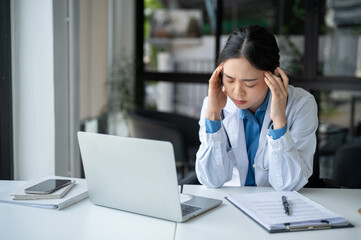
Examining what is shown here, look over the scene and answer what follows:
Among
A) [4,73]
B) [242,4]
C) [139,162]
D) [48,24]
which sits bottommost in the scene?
[139,162]

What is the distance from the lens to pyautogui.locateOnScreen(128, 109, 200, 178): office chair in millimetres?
3836

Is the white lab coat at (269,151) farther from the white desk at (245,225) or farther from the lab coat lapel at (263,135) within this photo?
the white desk at (245,225)

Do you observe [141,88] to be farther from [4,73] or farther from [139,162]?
[139,162]

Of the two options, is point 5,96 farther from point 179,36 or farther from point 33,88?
point 179,36

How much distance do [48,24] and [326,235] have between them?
6.92ft

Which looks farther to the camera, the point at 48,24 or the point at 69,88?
the point at 69,88

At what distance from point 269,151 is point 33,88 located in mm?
1626

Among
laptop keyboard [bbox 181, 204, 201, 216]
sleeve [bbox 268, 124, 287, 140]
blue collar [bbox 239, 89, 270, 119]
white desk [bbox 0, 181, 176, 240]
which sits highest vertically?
blue collar [bbox 239, 89, 270, 119]

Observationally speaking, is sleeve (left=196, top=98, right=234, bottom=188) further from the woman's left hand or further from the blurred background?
the blurred background

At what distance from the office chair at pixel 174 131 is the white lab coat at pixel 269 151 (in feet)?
5.32

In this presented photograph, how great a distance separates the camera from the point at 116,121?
493cm

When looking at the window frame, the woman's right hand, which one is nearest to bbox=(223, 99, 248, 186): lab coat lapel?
the woman's right hand

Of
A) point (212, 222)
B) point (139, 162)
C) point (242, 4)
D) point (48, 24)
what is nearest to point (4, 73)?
point (48, 24)

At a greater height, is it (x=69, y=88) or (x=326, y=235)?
(x=69, y=88)
